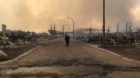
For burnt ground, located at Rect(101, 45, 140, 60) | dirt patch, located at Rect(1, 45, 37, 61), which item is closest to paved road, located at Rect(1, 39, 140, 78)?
burnt ground, located at Rect(101, 45, 140, 60)

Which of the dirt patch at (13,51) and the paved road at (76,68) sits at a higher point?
the paved road at (76,68)

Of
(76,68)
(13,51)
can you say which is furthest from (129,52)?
(13,51)

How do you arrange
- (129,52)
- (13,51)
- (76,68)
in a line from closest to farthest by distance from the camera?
(76,68), (129,52), (13,51)

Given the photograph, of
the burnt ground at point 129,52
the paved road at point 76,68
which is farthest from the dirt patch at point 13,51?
the burnt ground at point 129,52

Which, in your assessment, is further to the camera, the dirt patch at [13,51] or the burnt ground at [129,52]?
the dirt patch at [13,51]

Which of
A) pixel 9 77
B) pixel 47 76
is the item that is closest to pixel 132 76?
pixel 47 76

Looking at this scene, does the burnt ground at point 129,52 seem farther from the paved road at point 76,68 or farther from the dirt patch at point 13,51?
the dirt patch at point 13,51

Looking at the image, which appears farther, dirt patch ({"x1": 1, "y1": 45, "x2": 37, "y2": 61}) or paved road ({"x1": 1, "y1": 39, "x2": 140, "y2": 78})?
dirt patch ({"x1": 1, "y1": 45, "x2": 37, "y2": 61})

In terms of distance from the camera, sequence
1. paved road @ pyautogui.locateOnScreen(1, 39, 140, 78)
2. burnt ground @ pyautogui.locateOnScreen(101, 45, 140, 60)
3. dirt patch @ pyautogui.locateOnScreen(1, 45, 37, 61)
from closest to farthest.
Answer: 1. paved road @ pyautogui.locateOnScreen(1, 39, 140, 78)
2. burnt ground @ pyautogui.locateOnScreen(101, 45, 140, 60)
3. dirt patch @ pyautogui.locateOnScreen(1, 45, 37, 61)

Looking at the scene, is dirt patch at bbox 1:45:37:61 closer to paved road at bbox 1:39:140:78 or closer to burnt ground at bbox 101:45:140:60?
paved road at bbox 1:39:140:78

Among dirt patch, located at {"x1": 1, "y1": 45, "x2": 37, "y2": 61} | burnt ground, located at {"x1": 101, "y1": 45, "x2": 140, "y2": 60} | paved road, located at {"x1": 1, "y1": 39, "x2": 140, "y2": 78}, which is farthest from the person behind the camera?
dirt patch, located at {"x1": 1, "y1": 45, "x2": 37, "y2": 61}

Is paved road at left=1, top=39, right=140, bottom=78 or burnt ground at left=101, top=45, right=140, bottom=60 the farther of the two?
burnt ground at left=101, top=45, right=140, bottom=60

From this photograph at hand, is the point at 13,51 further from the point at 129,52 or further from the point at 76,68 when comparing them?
the point at 129,52

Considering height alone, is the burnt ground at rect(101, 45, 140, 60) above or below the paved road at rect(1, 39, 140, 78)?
below
